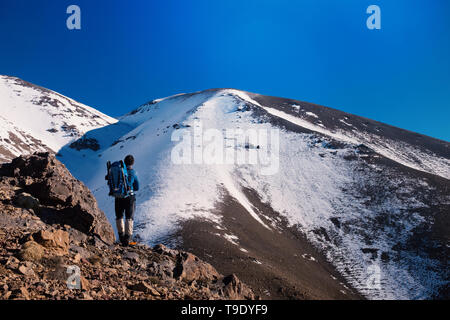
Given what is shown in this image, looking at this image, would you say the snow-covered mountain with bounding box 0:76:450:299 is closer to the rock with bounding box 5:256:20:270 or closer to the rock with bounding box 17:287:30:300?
the rock with bounding box 5:256:20:270

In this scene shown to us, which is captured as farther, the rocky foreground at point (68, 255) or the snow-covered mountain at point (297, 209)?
the snow-covered mountain at point (297, 209)

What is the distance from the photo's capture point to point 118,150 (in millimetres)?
79750

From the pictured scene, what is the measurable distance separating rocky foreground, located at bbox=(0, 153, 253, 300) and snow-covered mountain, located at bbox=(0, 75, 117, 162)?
60210mm

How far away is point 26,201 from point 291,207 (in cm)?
3990

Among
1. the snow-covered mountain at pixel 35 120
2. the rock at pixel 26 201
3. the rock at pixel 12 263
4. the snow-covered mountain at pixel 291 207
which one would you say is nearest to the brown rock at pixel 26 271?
the rock at pixel 12 263

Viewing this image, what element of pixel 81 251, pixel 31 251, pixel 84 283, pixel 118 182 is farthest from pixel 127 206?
pixel 84 283

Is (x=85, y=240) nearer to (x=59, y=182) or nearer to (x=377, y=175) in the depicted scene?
(x=59, y=182)

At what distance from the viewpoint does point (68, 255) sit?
7.34 metres

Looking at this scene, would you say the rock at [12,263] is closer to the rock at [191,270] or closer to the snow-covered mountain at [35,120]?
the rock at [191,270]

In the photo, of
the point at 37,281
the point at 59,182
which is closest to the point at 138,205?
the point at 59,182

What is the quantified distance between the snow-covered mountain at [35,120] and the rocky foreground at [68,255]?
2370 inches

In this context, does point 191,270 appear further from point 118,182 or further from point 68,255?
point 118,182

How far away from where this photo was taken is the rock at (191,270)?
9.12 m

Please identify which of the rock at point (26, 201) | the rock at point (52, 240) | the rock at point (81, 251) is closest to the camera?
the rock at point (52, 240)
